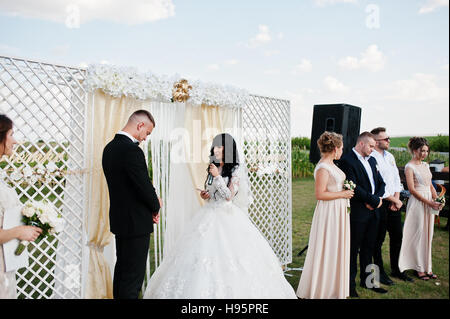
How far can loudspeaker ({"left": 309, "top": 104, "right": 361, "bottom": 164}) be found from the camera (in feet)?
15.9

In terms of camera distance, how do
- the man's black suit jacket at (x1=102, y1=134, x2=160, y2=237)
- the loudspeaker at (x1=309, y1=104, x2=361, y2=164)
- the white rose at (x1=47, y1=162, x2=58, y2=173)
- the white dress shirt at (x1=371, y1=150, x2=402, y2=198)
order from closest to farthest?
the man's black suit jacket at (x1=102, y1=134, x2=160, y2=237), the white rose at (x1=47, y1=162, x2=58, y2=173), the white dress shirt at (x1=371, y1=150, x2=402, y2=198), the loudspeaker at (x1=309, y1=104, x2=361, y2=164)

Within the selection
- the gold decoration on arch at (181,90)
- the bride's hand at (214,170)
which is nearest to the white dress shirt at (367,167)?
the bride's hand at (214,170)

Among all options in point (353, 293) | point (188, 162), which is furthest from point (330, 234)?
point (188, 162)

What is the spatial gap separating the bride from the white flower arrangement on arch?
0.63m

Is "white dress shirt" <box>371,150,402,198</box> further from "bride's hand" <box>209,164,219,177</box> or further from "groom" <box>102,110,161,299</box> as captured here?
"groom" <box>102,110,161,299</box>

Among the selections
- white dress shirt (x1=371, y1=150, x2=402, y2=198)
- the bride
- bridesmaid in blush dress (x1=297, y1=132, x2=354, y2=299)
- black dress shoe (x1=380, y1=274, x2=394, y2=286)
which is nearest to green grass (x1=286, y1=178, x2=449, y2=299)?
black dress shoe (x1=380, y1=274, x2=394, y2=286)

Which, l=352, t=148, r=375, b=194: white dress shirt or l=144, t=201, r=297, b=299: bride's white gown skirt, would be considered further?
l=352, t=148, r=375, b=194: white dress shirt

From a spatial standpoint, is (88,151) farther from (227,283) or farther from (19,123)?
(227,283)

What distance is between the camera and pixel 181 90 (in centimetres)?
389

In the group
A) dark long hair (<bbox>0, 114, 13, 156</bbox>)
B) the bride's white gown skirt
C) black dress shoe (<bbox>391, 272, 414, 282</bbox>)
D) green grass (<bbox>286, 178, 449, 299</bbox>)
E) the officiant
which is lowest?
green grass (<bbox>286, 178, 449, 299</bbox>)

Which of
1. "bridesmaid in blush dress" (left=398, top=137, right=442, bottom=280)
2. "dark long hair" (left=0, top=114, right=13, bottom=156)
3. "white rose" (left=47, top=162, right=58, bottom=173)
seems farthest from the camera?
"bridesmaid in blush dress" (left=398, top=137, right=442, bottom=280)

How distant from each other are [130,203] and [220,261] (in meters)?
0.98

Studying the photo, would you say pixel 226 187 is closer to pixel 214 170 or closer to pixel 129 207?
pixel 214 170
